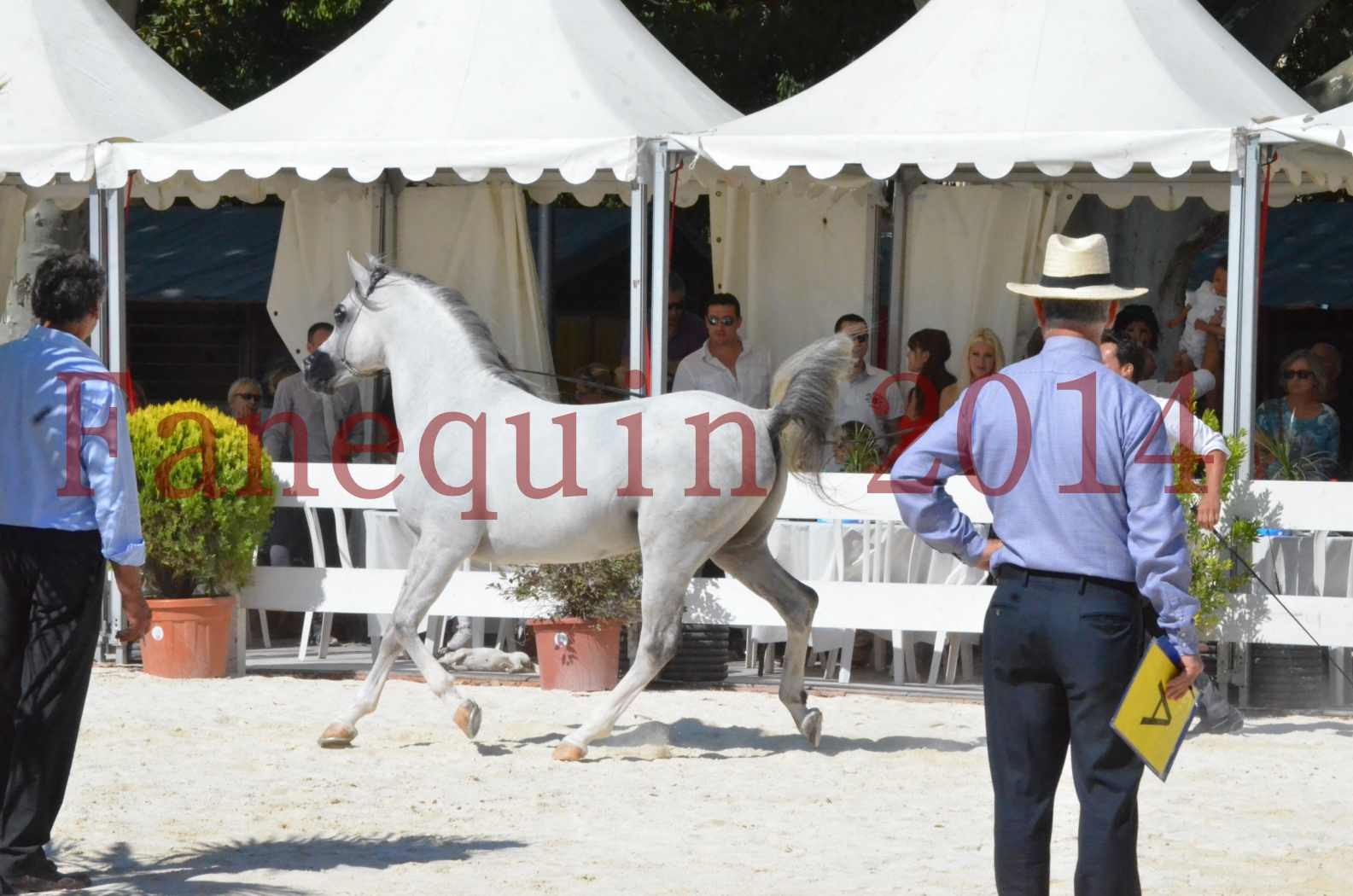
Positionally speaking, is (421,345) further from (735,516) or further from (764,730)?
(764,730)

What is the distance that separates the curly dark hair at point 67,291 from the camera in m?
5.11

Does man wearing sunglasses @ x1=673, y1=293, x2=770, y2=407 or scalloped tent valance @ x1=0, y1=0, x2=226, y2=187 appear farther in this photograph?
scalloped tent valance @ x1=0, y1=0, x2=226, y2=187

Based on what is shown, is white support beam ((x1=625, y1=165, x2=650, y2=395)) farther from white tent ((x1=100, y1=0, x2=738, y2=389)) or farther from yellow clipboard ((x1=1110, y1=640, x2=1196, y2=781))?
yellow clipboard ((x1=1110, y1=640, x2=1196, y2=781))

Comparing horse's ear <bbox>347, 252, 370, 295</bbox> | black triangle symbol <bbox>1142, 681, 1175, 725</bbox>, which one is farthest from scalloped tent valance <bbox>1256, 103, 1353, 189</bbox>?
black triangle symbol <bbox>1142, 681, 1175, 725</bbox>

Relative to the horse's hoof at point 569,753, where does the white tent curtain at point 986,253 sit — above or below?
above

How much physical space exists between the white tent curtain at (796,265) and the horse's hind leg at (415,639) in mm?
4522

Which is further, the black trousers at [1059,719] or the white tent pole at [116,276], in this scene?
the white tent pole at [116,276]

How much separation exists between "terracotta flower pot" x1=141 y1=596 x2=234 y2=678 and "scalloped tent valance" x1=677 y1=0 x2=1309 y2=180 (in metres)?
3.21

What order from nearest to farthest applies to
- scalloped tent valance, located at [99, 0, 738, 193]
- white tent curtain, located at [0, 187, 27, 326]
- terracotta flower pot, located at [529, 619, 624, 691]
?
terracotta flower pot, located at [529, 619, 624, 691]
scalloped tent valance, located at [99, 0, 738, 193]
white tent curtain, located at [0, 187, 27, 326]

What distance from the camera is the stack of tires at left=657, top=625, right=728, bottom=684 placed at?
938 centimetres

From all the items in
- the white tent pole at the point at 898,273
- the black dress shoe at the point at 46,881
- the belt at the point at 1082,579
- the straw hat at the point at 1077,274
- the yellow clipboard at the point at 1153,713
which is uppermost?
the white tent pole at the point at 898,273

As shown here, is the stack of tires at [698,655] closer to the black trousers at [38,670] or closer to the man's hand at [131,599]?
the man's hand at [131,599]

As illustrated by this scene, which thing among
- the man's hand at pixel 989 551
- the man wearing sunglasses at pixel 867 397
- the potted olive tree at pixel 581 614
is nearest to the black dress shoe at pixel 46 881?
the man's hand at pixel 989 551

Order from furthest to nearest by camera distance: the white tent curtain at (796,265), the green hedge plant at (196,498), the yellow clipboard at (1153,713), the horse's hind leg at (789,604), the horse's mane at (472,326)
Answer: the white tent curtain at (796,265), the green hedge plant at (196,498), the horse's mane at (472,326), the horse's hind leg at (789,604), the yellow clipboard at (1153,713)
